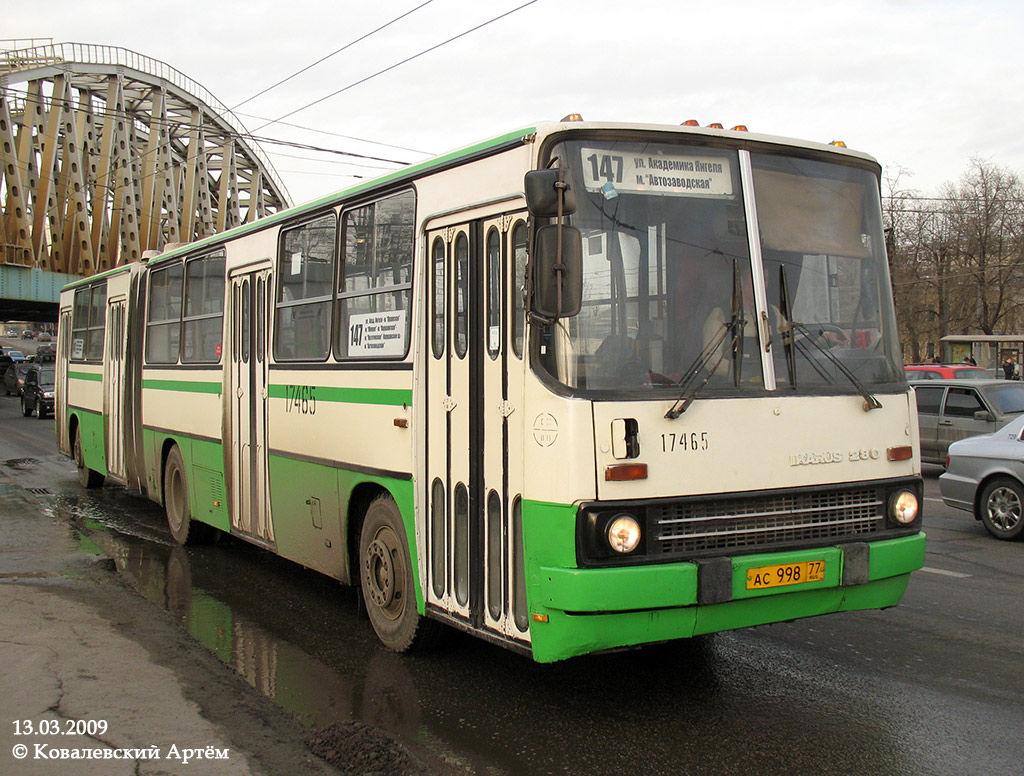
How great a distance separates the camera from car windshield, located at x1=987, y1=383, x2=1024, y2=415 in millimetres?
14180

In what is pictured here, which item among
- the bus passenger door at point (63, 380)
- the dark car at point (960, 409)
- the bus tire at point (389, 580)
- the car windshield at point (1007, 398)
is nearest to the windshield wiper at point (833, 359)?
the bus tire at point (389, 580)

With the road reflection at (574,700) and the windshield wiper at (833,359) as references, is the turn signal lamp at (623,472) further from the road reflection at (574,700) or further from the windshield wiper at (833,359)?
the road reflection at (574,700)

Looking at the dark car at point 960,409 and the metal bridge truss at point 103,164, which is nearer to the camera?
the dark car at point 960,409

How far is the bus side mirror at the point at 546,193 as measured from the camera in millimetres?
4414

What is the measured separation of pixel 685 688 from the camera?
5.36 metres

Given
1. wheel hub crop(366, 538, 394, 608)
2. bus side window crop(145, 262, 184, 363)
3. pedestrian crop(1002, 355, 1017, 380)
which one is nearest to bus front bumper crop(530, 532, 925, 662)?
wheel hub crop(366, 538, 394, 608)

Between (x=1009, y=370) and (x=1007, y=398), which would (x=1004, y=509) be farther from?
(x=1009, y=370)

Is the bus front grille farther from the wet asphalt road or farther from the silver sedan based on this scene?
the silver sedan

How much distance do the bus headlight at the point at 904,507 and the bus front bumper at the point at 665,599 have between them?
384 millimetres

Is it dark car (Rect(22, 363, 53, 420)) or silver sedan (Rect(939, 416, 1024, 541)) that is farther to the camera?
dark car (Rect(22, 363, 53, 420))

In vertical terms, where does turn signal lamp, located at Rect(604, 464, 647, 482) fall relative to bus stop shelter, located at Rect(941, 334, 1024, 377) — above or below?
below

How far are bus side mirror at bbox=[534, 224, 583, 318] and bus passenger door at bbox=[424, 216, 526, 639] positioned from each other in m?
0.54

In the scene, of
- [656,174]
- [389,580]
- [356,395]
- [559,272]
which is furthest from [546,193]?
[389,580]

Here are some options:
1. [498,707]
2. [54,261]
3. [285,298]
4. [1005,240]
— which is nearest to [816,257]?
[498,707]
